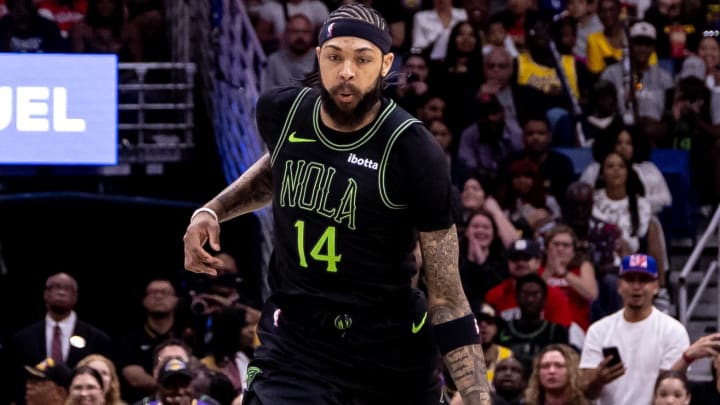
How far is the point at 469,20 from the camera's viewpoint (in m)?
14.5

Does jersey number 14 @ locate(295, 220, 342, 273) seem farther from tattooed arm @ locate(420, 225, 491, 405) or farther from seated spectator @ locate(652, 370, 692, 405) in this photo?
seated spectator @ locate(652, 370, 692, 405)

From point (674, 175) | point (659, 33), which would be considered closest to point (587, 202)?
point (674, 175)

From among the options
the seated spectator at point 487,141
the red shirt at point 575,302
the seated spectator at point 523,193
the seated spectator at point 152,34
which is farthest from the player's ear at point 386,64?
the seated spectator at point 152,34

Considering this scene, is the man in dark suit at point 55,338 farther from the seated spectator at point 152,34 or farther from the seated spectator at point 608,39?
the seated spectator at point 608,39

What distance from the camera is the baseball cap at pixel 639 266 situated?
977cm

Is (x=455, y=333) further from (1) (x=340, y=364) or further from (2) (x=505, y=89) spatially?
(2) (x=505, y=89)

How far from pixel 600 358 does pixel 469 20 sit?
5.43 m

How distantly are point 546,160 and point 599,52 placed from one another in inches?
80.5

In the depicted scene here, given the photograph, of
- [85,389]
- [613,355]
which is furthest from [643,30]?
[85,389]

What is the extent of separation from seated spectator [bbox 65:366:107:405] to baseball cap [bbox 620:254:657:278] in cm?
341

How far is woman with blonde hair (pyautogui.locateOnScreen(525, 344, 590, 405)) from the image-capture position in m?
9.65

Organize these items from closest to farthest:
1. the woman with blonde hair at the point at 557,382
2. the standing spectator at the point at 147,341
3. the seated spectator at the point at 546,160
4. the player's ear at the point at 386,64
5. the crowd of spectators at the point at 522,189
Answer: the player's ear at the point at 386,64
the woman with blonde hair at the point at 557,382
the crowd of spectators at the point at 522,189
the standing spectator at the point at 147,341
the seated spectator at the point at 546,160

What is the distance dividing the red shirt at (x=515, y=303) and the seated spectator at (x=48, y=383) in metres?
3.18

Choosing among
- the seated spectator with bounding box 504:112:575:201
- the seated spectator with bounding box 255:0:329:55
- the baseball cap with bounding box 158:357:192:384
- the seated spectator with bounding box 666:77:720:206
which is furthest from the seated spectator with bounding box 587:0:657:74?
the baseball cap with bounding box 158:357:192:384
